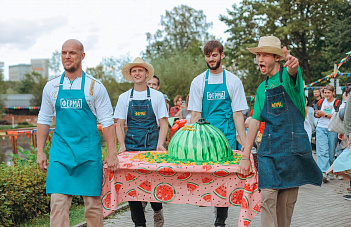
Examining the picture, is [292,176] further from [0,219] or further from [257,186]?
[0,219]

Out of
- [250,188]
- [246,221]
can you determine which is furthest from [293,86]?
[246,221]

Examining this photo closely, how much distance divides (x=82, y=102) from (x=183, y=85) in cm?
3101

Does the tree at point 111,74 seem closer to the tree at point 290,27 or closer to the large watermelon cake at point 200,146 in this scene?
the tree at point 290,27

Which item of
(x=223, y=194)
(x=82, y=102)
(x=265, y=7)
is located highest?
(x=265, y=7)

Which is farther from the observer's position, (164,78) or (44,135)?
(164,78)

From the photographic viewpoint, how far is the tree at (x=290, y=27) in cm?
2806

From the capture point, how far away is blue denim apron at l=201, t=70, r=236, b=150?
16.2ft

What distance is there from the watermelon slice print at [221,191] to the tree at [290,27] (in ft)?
82.2

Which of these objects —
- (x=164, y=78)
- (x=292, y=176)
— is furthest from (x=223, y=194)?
(x=164, y=78)

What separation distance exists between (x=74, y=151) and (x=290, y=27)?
84.8 ft

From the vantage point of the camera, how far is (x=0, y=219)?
5.00 m

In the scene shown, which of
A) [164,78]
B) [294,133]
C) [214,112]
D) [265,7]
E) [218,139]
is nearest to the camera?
[294,133]

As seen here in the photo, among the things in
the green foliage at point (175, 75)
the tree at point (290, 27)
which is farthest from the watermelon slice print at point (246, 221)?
the green foliage at point (175, 75)

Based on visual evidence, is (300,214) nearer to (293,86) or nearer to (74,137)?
(293,86)
